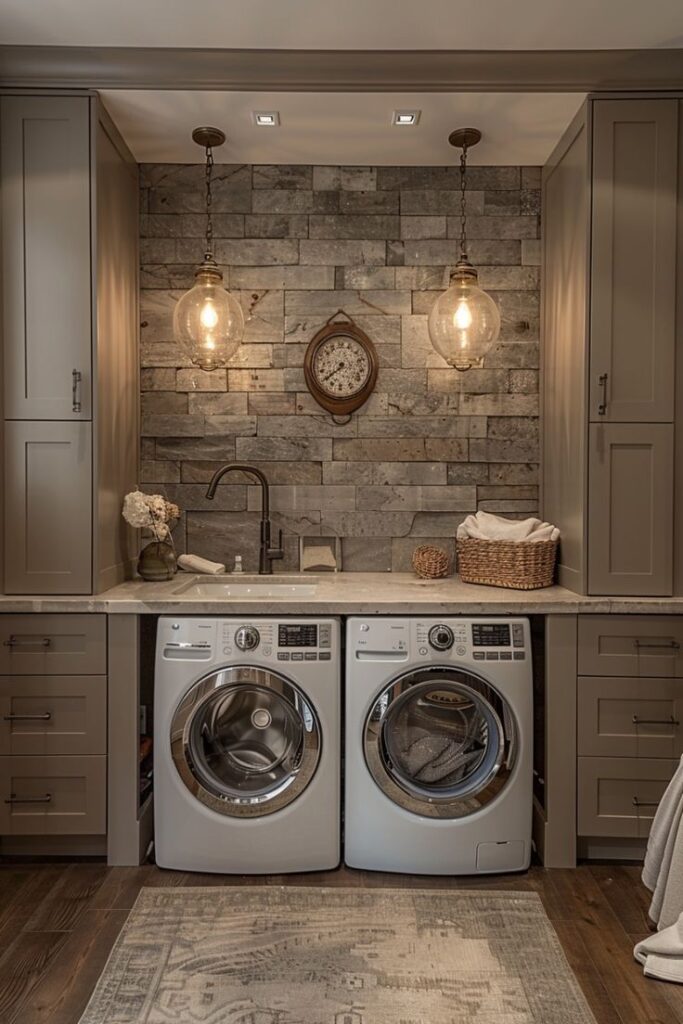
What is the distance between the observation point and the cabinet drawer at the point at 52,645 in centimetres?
276

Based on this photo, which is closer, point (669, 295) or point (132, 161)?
point (669, 295)

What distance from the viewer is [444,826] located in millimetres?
2689

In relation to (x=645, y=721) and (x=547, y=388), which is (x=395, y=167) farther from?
(x=645, y=721)

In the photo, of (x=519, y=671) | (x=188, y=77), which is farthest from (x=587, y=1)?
(x=519, y=671)

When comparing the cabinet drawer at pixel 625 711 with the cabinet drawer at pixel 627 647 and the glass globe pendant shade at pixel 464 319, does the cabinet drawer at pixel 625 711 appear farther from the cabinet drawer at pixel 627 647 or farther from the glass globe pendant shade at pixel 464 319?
the glass globe pendant shade at pixel 464 319

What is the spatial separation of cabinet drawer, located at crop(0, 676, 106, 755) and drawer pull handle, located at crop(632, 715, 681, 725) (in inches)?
70.4

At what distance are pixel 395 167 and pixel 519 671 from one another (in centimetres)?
214

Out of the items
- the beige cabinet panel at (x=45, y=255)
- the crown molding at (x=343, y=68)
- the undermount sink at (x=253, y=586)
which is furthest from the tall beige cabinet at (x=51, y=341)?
the undermount sink at (x=253, y=586)

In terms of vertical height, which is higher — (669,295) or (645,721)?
(669,295)

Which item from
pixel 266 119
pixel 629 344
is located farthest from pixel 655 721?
pixel 266 119

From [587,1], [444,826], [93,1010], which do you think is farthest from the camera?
[444,826]

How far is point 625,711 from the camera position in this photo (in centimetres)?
277

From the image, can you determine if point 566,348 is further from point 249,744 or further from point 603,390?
point 249,744

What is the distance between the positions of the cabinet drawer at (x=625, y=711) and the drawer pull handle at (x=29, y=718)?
5.87ft
